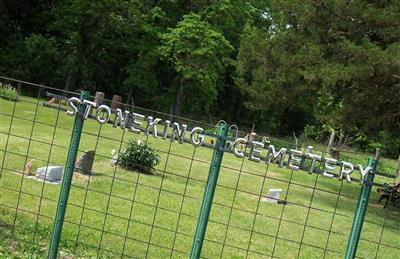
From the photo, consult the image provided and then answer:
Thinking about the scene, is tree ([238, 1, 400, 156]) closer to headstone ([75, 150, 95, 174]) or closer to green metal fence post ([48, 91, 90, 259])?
headstone ([75, 150, 95, 174])

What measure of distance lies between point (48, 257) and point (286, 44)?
40.6ft

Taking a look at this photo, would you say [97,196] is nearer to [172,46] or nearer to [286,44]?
[286,44]

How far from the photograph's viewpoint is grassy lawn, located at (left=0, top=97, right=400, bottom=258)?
20.2 feet

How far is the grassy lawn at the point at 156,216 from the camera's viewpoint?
616 cm

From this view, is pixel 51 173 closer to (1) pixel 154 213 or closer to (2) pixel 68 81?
(1) pixel 154 213

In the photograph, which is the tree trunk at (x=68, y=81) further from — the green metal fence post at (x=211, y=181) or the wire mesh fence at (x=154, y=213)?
the green metal fence post at (x=211, y=181)

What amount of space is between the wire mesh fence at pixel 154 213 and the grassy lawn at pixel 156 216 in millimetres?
19

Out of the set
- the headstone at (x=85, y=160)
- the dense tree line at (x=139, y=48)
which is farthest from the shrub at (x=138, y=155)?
the dense tree line at (x=139, y=48)

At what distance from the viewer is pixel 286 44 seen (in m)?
16.4

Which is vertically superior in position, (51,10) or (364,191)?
(51,10)

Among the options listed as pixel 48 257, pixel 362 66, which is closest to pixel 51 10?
pixel 362 66

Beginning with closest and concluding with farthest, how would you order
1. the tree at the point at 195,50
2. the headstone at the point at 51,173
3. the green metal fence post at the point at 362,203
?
1. the green metal fence post at the point at 362,203
2. the headstone at the point at 51,173
3. the tree at the point at 195,50

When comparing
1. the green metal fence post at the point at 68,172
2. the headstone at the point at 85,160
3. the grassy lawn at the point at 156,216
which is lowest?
the grassy lawn at the point at 156,216

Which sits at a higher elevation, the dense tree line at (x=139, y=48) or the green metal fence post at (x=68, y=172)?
the dense tree line at (x=139, y=48)
